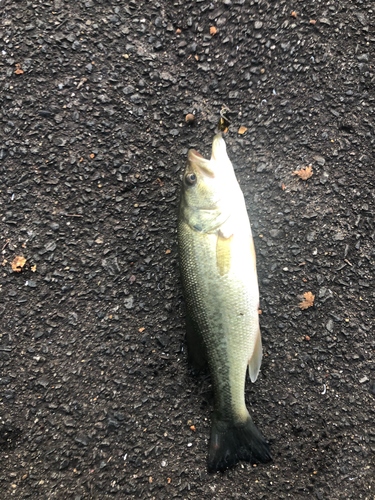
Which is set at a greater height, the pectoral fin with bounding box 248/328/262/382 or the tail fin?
the pectoral fin with bounding box 248/328/262/382

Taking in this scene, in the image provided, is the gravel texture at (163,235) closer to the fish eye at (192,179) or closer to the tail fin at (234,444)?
the tail fin at (234,444)

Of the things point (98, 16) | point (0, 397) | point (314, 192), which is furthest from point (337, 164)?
point (0, 397)

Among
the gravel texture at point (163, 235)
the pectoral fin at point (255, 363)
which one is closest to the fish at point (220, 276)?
the pectoral fin at point (255, 363)

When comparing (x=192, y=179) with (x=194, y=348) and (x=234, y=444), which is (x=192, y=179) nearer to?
(x=194, y=348)

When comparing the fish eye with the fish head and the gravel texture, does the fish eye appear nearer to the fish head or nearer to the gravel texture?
the fish head

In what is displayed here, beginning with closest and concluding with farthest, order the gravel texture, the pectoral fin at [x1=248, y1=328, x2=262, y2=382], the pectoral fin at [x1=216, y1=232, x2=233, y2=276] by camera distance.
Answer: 1. the pectoral fin at [x1=216, y1=232, x2=233, y2=276]
2. the pectoral fin at [x1=248, y1=328, x2=262, y2=382]
3. the gravel texture

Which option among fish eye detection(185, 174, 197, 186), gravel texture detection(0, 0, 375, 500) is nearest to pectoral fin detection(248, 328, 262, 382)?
gravel texture detection(0, 0, 375, 500)

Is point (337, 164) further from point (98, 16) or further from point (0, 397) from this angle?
point (0, 397)

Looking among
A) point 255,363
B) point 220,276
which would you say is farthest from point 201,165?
point 255,363
